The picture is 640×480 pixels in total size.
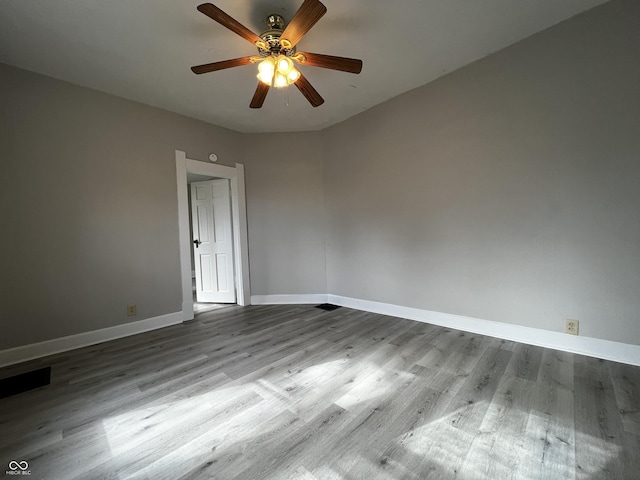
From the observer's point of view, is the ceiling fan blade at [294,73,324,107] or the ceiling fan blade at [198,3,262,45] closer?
the ceiling fan blade at [198,3,262,45]

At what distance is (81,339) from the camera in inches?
103

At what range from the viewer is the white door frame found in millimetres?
3361

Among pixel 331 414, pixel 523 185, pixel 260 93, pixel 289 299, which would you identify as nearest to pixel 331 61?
pixel 260 93

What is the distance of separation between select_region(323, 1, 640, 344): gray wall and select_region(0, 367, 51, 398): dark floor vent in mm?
3377

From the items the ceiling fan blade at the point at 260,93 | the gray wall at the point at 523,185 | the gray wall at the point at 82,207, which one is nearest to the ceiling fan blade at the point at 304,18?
the ceiling fan blade at the point at 260,93

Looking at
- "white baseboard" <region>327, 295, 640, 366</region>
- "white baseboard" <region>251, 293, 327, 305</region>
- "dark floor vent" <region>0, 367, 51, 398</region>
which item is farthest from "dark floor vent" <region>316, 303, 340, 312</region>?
"dark floor vent" <region>0, 367, 51, 398</region>

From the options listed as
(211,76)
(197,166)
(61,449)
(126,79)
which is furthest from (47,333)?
(211,76)

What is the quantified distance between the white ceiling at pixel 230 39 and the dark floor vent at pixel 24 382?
8.99 ft

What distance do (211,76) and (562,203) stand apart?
3512mm

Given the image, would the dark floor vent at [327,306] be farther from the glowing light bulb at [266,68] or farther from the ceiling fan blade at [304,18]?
the ceiling fan blade at [304,18]

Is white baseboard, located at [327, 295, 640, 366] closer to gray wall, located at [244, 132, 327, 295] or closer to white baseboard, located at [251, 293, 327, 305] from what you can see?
white baseboard, located at [251, 293, 327, 305]

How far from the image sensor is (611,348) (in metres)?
1.98

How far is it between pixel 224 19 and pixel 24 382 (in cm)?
306

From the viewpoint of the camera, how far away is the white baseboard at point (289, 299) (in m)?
4.04
